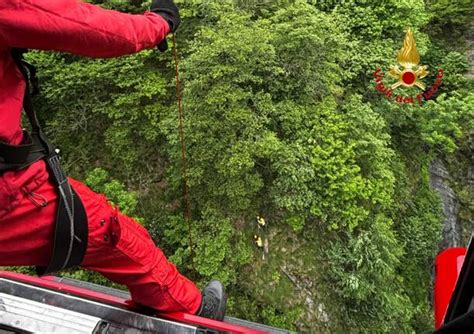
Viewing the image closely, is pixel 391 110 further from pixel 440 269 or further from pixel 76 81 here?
pixel 76 81

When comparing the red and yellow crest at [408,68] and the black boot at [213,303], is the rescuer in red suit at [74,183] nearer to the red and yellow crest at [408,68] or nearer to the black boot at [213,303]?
the black boot at [213,303]

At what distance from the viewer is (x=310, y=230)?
482 centimetres

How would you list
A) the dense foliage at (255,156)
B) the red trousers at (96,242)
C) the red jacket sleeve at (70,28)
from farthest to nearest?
the dense foliage at (255,156) → the red trousers at (96,242) → the red jacket sleeve at (70,28)

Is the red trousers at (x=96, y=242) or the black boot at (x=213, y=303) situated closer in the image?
the red trousers at (x=96, y=242)

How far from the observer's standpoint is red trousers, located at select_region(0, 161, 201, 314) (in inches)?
66.6

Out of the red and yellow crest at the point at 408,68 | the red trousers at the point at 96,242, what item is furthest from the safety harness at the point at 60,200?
the red and yellow crest at the point at 408,68

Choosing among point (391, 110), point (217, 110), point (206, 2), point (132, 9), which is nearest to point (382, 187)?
point (391, 110)

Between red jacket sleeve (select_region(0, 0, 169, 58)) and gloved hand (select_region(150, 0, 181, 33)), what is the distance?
0.68 feet

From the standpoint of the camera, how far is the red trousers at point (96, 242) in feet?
5.55

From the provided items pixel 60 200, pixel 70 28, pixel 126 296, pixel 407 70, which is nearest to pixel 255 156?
pixel 126 296

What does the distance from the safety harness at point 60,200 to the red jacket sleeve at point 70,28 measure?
0.27 m

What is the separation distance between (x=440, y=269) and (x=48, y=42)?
2.19 m

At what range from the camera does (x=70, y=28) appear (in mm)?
1470

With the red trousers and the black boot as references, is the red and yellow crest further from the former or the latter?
the red trousers
